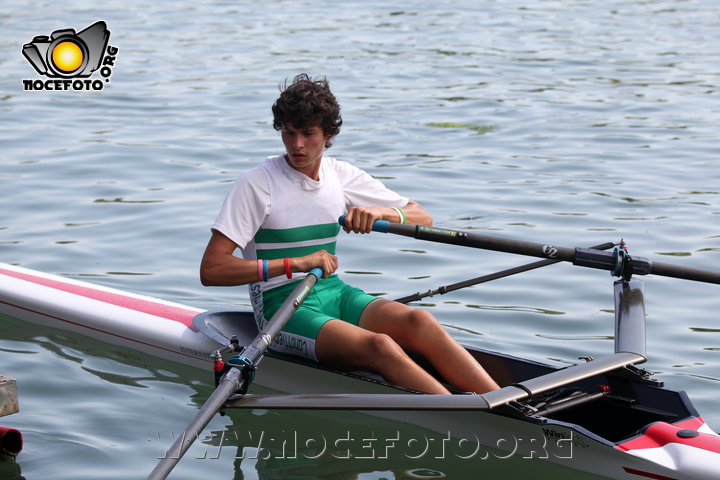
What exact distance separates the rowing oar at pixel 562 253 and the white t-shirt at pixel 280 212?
318mm

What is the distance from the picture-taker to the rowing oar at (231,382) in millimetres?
4102

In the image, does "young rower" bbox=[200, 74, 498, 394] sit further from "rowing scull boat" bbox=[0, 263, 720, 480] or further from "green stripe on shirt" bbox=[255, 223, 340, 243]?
"rowing scull boat" bbox=[0, 263, 720, 480]

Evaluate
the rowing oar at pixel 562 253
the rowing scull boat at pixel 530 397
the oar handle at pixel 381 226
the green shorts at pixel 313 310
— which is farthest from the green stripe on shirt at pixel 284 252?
the rowing scull boat at pixel 530 397

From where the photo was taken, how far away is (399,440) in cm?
518

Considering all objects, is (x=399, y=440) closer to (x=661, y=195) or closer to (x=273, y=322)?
(x=273, y=322)

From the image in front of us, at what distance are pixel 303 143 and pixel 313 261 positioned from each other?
22.4 inches

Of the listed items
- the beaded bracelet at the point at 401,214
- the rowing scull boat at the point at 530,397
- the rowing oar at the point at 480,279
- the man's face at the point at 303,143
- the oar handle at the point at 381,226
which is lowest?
the rowing scull boat at the point at 530,397

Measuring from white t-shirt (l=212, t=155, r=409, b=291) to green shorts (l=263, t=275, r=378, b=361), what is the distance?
106mm

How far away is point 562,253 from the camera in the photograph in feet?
16.6

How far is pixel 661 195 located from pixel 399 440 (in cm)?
515

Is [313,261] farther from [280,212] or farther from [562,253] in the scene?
[562,253]

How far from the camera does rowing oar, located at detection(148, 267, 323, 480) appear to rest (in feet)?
13.5

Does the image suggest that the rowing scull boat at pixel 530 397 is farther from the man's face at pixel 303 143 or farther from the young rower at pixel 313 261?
the man's face at pixel 303 143

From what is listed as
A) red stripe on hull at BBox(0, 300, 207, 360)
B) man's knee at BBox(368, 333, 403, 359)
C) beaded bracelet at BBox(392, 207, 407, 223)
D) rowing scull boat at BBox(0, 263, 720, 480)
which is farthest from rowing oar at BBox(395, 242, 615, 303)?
red stripe on hull at BBox(0, 300, 207, 360)
